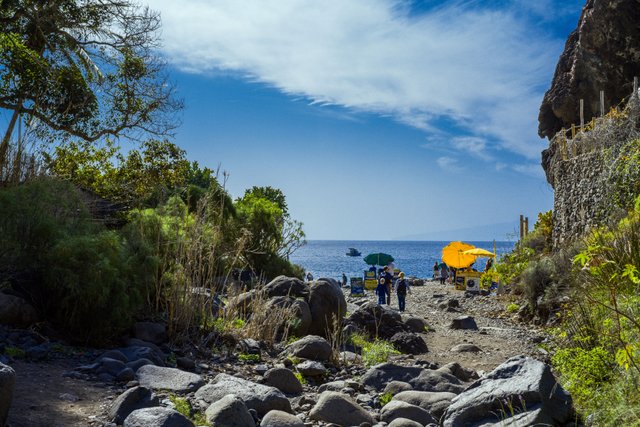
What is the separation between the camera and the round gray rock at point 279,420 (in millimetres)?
5441

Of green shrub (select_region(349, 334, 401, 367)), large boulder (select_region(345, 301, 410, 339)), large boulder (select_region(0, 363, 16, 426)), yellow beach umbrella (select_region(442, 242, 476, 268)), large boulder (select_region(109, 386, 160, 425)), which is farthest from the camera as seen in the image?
yellow beach umbrella (select_region(442, 242, 476, 268))

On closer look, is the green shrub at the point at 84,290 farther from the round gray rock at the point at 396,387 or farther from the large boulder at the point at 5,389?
the round gray rock at the point at 396,387

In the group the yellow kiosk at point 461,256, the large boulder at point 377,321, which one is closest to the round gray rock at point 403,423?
the large boulder at point 377,321

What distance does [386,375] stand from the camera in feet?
26.4

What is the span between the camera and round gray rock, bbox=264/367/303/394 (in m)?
7.20

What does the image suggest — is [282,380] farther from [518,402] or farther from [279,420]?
[518,402]

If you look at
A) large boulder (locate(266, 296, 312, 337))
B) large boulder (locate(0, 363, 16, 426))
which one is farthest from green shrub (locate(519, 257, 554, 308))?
large boulder (locate(0, 363, 16, 426))

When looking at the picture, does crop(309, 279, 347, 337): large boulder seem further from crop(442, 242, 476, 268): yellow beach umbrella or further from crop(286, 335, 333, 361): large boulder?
crop(442, 242, 476, 268): yellow beach umbrella

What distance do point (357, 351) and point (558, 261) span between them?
22.8 ft

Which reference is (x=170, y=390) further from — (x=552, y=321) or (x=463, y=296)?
(x=463, y=296)

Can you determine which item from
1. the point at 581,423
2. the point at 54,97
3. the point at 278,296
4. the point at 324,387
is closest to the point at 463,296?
the point at 278,296

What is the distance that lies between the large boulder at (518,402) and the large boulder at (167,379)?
2.52m

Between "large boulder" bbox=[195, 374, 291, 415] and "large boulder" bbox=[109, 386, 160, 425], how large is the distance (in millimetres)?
589

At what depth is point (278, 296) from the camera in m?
11.5
